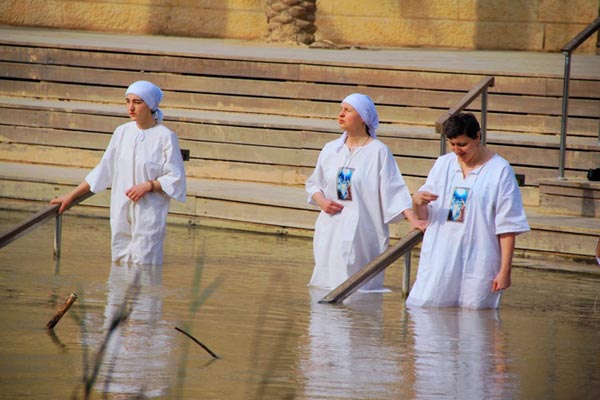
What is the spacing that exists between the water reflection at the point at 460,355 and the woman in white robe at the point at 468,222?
15cm

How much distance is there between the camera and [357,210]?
28.5 feet

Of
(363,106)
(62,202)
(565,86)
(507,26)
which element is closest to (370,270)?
(363,106)

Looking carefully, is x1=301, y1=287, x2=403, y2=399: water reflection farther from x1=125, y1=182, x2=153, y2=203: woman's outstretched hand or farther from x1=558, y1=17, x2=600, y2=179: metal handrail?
x1=558, y1=17, x2=600, y2=179: metal handrail

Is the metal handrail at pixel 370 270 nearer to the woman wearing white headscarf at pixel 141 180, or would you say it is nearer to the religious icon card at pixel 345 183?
the religious icon card at pixel 345 183

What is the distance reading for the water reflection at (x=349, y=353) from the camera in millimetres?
5844

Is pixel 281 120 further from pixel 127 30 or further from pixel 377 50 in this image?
pixel 127 30

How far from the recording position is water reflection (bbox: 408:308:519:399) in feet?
19.4

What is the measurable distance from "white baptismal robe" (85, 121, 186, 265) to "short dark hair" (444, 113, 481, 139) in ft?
7.51

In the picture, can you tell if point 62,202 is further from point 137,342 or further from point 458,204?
point 458,204

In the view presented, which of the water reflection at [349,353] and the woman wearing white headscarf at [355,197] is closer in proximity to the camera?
the water reflection at [349,353]

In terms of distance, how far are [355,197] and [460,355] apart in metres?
2.19

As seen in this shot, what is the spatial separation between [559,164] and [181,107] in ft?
15.0

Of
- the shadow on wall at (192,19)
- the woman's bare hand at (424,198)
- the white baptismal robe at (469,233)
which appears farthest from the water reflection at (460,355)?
the shadow on wall at (192,19)

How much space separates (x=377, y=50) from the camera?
1664cm
